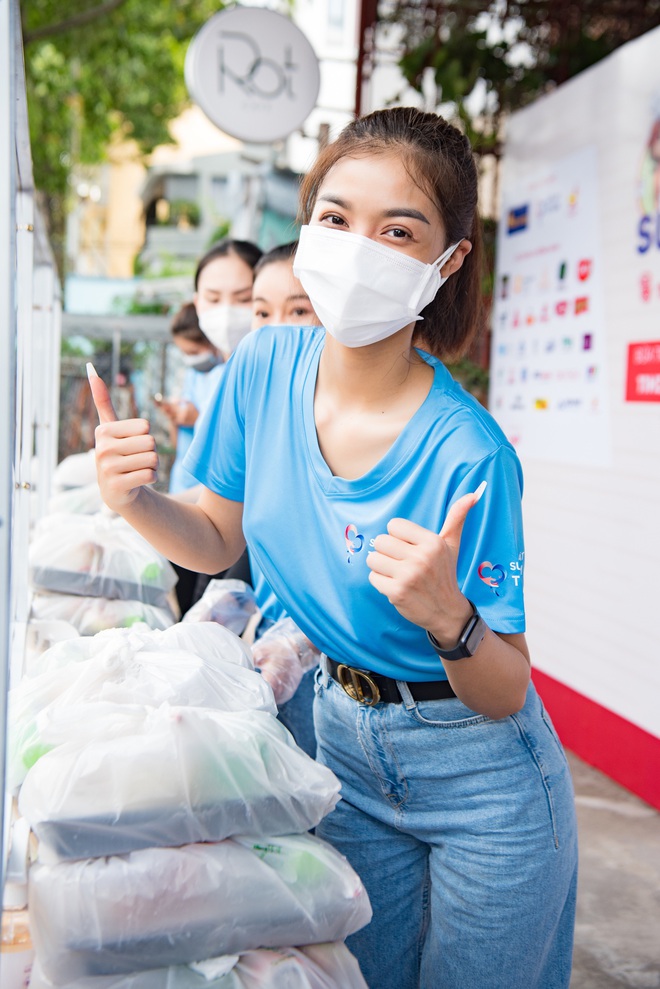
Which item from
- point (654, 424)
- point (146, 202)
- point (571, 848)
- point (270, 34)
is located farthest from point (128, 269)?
point (571, 848)

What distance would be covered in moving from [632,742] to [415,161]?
3.13m

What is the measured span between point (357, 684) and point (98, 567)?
1.34 m

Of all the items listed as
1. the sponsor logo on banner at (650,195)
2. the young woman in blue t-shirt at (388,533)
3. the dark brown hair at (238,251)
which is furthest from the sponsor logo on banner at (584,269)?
the young woman in blue t-shirt at (388,533)

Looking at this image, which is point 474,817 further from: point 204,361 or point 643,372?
point 643,372

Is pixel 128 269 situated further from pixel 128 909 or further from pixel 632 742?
pixel 128 909

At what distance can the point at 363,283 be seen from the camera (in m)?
1.51

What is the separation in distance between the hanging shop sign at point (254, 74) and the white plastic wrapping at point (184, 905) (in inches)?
195

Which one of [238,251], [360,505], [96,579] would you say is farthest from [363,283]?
[238,251]

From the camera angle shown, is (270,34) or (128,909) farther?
(270,34)

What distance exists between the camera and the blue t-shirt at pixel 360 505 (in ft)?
4.47

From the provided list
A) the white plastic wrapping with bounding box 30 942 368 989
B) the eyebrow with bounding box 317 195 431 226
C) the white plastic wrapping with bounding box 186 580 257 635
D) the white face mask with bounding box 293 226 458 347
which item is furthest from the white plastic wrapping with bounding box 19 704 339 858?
the white plastic wrapping with bounding box 186 580 257 635

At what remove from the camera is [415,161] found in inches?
58.0

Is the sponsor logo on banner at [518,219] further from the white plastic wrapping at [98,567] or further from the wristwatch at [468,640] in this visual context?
the wristwatch at [468,640]

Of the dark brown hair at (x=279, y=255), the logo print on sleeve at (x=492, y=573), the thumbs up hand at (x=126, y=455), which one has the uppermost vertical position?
the dark brown hair at (x=279, y=255)
